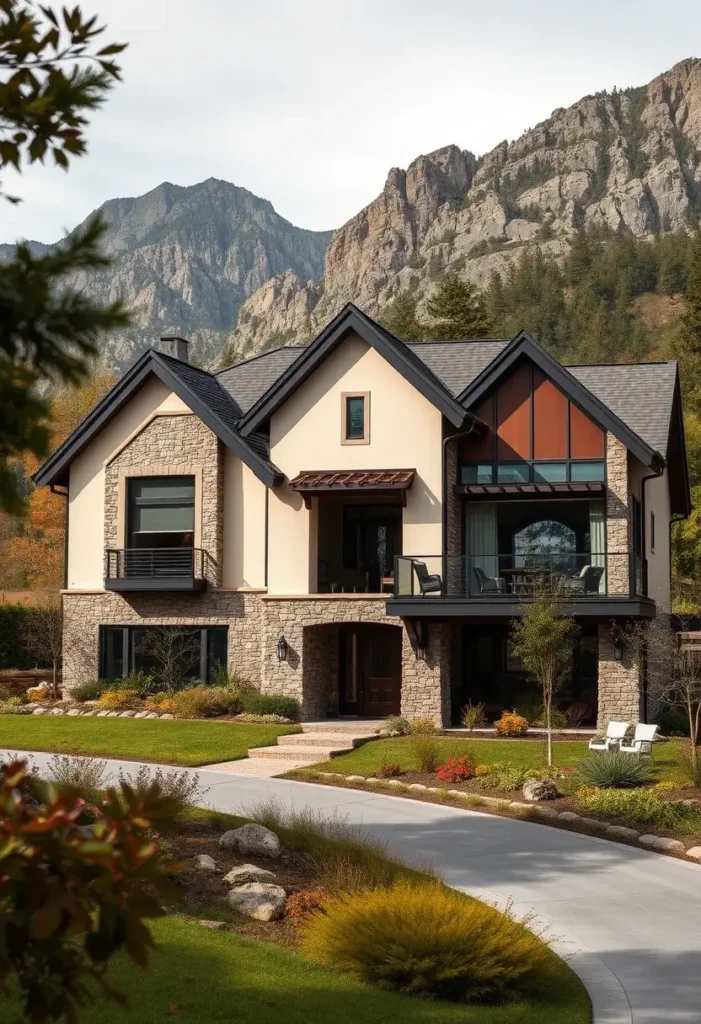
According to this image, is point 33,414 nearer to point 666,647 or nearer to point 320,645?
point 666,647

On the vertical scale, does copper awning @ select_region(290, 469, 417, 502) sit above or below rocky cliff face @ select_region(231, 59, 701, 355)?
below

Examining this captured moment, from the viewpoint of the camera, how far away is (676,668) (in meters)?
23.7

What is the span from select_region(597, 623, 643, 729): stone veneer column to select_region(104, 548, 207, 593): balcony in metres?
9.67

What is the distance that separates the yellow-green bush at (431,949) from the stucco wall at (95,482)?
71.7 ft

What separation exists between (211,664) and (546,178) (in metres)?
161

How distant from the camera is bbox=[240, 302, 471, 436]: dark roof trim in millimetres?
26672

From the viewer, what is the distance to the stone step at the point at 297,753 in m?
21.8

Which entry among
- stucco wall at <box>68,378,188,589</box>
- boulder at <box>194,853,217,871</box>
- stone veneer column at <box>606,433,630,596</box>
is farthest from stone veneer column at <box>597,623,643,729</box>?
boulder at <box>194,853,217,871</box>

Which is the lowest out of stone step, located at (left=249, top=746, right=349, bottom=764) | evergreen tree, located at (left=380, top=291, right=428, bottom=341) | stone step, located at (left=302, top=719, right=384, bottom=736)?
stone step, located at (left=249, top=746, right=349, bottom=764)

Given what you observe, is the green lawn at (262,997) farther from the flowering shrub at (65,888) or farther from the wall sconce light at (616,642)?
the wall sconce light at (616,642)

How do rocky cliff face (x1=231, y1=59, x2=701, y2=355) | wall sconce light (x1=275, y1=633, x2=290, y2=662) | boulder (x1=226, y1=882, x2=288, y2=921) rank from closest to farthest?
boulder (x1=226, y1=882, x2=288, y2=921) < wall sconce light (x1=275, y1=633, x2=290, y2=662) < rocky cliff face (x1=231, y1=59, x2=701, y2=355)

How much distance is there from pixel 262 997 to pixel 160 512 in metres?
22.3

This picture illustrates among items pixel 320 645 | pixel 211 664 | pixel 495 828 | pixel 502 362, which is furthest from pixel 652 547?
pixel 495 828

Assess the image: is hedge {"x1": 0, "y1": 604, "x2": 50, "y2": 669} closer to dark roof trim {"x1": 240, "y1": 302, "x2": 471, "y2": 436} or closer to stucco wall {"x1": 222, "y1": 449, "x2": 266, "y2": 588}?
stucco wall {"x1": 222, "y1": 449, "x2": 266, "y2": 588}
